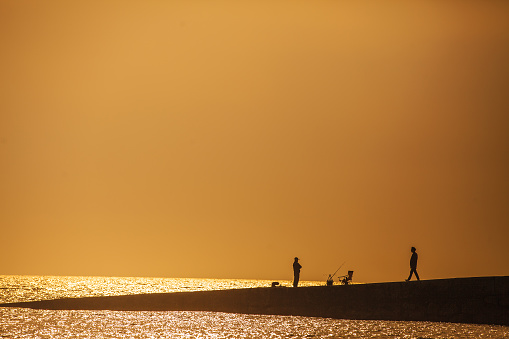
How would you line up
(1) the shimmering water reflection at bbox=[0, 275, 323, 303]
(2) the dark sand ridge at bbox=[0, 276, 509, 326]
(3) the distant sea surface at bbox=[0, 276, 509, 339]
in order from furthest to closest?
(1) the shimmering water reflection at bbox=[0, 275, 323, 303]
(3) the distant sea surface at bbox=[0, 276, 509, 339]
(2) the dark sand ridge at bbox=[0, 276, 509, 326]

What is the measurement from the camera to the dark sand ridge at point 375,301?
1035 inches

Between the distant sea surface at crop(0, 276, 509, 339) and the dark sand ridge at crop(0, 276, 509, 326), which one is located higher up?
the dark sand ridge at crop(0, 276, 509, 326)

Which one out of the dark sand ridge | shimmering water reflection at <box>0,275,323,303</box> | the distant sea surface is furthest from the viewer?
shimmering water reflection at <box>0,275,323,303</box>

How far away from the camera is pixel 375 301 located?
95.1 ft

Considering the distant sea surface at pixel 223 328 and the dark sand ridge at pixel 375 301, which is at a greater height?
the dark sand ridge at pixel 375 301

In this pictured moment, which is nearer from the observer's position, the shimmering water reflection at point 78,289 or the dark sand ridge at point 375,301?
the dark sand ridge at point 375,301

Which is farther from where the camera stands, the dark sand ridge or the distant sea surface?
the distant sea surface

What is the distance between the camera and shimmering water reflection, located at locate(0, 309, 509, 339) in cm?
2734

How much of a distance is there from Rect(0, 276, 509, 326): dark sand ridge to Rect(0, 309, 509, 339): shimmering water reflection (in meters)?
0.50

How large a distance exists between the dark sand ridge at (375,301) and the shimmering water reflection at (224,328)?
1.64 ft

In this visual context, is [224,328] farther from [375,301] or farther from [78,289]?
[78,289]

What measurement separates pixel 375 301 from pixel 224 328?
677 cm

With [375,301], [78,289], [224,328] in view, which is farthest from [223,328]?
[78,289]

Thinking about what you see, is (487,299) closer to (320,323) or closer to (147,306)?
(320,323)
